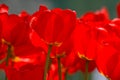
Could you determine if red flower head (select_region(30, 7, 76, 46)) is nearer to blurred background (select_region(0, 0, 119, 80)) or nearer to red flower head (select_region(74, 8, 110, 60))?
red flower head (select_region(74, 8, 110, 60))

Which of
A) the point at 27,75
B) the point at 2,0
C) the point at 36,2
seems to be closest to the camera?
the point at 27,75

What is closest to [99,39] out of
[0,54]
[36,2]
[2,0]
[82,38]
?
[82,38]

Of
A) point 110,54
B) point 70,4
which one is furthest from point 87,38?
point 70,4

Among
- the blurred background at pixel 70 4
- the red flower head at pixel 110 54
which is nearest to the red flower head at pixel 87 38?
the red flower head at pixel 110 54

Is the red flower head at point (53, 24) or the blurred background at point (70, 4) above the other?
the blurred background at point (70, 4)

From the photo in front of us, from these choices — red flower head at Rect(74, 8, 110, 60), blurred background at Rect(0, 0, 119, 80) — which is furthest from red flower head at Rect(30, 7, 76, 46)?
blurred background at Rect(0, 0, 119, 80)

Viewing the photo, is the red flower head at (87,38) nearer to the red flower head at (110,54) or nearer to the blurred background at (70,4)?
the red flower head at (110,54)

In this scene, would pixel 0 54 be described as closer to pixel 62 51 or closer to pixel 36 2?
pixel 62 51

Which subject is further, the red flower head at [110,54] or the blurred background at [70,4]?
the blurred background at [70,4]

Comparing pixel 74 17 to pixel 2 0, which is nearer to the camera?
pixel 74 17
